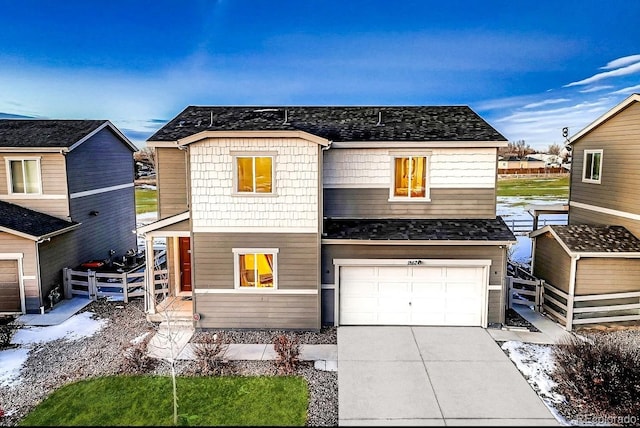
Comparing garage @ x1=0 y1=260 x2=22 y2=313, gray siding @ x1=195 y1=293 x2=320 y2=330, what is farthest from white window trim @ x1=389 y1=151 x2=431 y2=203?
garage @ x1=0 y1=260 x2=22 y2=313

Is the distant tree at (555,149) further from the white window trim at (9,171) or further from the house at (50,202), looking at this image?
the white window trim at (9,171)

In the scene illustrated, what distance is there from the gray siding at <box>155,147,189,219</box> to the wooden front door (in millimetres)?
1133

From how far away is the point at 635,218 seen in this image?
12523 millimetres

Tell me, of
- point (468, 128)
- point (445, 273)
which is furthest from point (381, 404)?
point (468, 128)

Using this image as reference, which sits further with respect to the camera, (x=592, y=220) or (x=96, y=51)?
(x=96, y=51)

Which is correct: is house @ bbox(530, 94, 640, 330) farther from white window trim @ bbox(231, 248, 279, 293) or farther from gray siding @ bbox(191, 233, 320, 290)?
white window trim @ bbox(231, 248, 279, 293)

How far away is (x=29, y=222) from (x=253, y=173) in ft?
28.6

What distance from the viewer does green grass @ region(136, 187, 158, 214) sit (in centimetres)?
3691

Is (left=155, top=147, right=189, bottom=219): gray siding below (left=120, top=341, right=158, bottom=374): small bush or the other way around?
the other way around

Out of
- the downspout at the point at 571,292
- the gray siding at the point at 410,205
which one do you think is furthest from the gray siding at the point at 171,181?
the downspout at the point at 571,292

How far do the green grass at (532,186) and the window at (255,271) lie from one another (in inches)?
1290

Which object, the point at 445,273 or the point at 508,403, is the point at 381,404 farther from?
the point at 445,273

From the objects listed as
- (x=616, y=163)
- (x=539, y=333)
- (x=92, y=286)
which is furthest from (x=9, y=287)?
(x=616, y=163)

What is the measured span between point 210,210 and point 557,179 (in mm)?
38243
